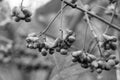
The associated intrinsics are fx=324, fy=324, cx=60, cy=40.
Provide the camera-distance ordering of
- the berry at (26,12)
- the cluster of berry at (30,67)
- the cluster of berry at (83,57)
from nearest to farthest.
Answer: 1. the cluster of berry at (83,57)
2. the berry at (26,12)
3. the cluster of berry at (30,67)

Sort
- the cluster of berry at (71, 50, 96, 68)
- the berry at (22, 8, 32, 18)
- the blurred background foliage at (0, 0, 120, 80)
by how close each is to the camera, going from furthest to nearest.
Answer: the blurred background foliage at (0, 0, 120, 80), the berry at (22, 8, 32, 18), the cluster of berry at (71, 50, 96, 68)

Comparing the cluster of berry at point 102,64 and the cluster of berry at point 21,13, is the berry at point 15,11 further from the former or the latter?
the cluster of berry at point 102,64

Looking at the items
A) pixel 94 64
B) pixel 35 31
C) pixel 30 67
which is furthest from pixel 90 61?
pixel 30 67

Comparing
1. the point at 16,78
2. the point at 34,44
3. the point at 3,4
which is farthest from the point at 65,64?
the point at 16,78

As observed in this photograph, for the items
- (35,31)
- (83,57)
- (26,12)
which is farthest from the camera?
(35,31)

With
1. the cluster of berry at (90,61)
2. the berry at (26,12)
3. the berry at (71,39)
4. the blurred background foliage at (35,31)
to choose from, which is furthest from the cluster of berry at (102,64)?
the blurred background foliage at (35,31)

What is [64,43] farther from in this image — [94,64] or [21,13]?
[21,13]

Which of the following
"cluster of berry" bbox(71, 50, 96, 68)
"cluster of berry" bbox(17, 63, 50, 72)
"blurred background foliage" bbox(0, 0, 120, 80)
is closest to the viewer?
"cluster of berry" bbox(71, 50, 96, 68)

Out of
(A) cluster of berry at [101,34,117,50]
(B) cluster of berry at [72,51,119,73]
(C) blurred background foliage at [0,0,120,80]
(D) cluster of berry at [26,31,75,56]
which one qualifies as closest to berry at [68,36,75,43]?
(D) cluster of berry at [26,31,75,56]

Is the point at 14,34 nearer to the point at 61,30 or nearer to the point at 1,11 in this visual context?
the point at 1,11

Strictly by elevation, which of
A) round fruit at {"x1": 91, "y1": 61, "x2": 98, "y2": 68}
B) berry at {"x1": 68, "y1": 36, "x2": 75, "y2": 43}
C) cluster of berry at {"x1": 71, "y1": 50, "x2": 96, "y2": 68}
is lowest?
round fruit at {"x1": 91, "y1": 61, "x2": 98, "y2": 68}

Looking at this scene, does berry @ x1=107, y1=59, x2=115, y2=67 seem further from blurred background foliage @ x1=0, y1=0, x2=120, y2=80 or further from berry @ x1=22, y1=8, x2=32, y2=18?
blurred background foliage @ x1=0, y1=0, x2=120, y2=80
